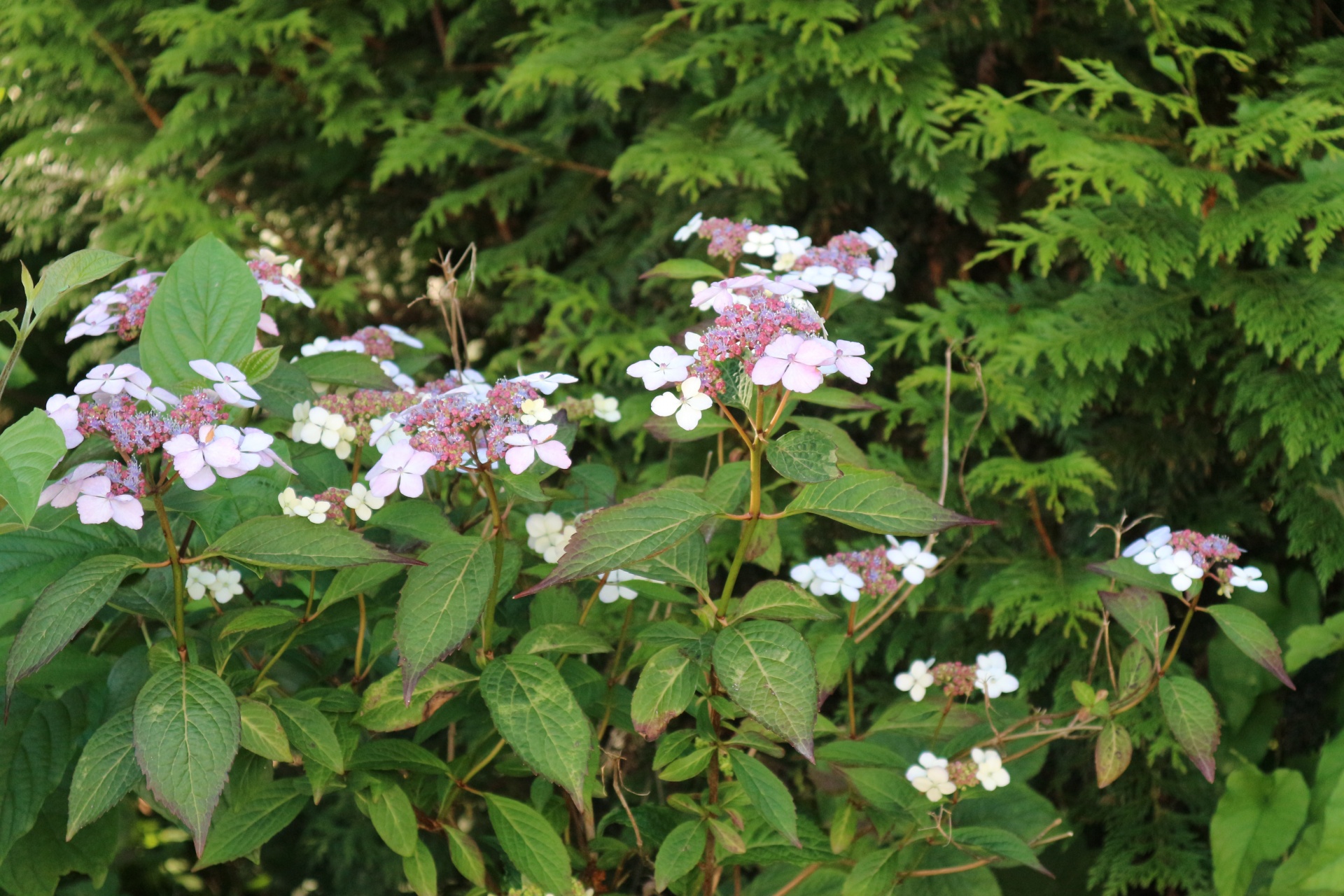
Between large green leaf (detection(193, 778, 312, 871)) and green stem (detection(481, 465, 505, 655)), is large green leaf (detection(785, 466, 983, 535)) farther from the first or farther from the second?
large green leaf (detection(193, 778, 312, 871))

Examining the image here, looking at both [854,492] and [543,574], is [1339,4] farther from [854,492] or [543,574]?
[543,574]

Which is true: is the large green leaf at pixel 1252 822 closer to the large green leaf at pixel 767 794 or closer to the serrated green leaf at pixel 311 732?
the large green leaf at pixel 767 794

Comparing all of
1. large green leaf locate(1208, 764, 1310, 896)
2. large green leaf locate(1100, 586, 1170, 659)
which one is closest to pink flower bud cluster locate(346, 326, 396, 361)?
large green leaf locate(1100, 586, 1170, 659)

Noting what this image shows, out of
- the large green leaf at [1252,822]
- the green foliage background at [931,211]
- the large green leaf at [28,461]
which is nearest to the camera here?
the large green leaf at [28,461]

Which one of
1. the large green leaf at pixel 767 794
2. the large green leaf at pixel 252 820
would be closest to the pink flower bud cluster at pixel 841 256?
the large green leaf at pixel 767 794

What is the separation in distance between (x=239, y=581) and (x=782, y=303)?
652 millimetres

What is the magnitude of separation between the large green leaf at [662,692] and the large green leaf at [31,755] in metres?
0.62

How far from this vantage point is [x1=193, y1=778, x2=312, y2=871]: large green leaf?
1073 millimetres

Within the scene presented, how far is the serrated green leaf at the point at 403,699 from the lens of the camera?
101cm

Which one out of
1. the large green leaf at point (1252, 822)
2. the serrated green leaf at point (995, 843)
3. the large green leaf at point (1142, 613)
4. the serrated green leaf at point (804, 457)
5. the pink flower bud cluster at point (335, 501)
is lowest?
the large green leaf at point (1252, 822)

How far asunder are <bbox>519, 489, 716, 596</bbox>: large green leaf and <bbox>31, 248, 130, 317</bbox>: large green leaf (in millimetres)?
465

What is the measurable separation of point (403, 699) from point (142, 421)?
339mm

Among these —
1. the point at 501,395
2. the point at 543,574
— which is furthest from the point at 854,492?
the point at 543,574

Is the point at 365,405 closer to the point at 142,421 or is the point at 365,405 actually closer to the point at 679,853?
the point at 142,421
